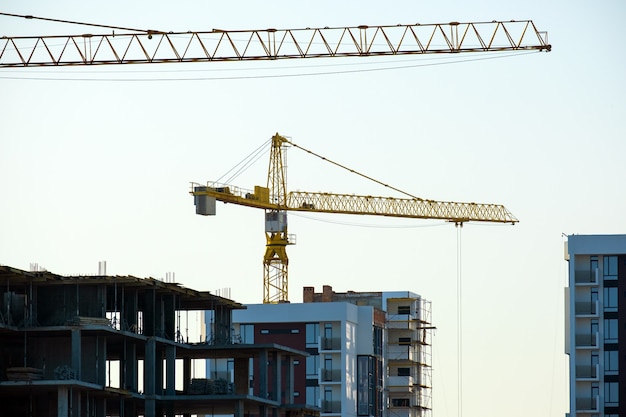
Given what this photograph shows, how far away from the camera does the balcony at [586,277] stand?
178 m

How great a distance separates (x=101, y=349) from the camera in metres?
123

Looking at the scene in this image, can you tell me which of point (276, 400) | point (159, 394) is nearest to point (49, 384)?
point (159, 394)

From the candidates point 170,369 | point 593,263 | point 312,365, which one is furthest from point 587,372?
point 170,369

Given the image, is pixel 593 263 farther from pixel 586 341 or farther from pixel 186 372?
pixel 186 372

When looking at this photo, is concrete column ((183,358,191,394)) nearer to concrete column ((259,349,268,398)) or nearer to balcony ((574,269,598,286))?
concrete column ((259,349,268,398))

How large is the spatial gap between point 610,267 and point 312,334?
3188 centimetres

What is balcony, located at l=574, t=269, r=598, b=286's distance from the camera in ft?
584

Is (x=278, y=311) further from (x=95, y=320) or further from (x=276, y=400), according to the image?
(x=95, y=320)

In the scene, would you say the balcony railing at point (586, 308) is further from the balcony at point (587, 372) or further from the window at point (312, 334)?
the window at point (312, 334)

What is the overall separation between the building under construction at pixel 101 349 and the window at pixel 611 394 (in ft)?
151

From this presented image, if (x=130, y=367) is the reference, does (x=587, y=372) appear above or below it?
below

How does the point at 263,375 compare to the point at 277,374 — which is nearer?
the point at 263,375

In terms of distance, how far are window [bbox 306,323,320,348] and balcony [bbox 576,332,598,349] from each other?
2743 centimetres

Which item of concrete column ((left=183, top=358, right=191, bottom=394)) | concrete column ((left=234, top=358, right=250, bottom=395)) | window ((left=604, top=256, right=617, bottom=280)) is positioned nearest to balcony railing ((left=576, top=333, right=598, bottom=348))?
window ((left=604, top=256, right=617, bottom=280))
